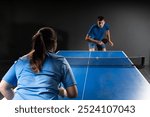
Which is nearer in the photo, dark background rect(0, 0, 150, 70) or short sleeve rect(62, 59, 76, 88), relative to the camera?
short sleeve rect(62, 59, 76, 88)

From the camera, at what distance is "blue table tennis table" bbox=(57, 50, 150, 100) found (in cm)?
159

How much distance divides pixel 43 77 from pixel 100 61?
1.08 metres

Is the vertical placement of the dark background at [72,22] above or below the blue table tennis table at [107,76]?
above

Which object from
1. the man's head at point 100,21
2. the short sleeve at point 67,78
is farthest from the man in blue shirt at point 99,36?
the short sleeve at point 67,78

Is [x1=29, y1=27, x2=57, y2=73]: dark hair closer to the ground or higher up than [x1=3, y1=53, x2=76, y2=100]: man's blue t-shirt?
higher up

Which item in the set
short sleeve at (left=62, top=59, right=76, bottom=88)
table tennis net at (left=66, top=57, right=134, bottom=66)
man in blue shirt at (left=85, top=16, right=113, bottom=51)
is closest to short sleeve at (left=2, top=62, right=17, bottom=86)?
short sleeve at (left=62, top=59, right=76, bottom=88)

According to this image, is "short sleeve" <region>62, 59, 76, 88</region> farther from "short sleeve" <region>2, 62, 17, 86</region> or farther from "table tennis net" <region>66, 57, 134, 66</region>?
"table tennis net" <region>66, 57, 134, 66</region>

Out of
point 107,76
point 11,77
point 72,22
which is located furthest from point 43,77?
point 72,22

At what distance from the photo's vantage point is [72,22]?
266 cm

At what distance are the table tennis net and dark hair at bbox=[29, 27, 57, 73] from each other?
855mm

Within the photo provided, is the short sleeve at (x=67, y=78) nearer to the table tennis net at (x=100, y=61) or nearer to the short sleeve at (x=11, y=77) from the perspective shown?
the short sleeve at (x=11, y=77)

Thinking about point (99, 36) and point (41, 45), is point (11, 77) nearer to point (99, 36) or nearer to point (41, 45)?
point (41, 45)

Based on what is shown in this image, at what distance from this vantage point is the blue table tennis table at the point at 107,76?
1.59 meters

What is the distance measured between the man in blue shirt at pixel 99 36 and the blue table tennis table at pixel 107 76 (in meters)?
0.08
